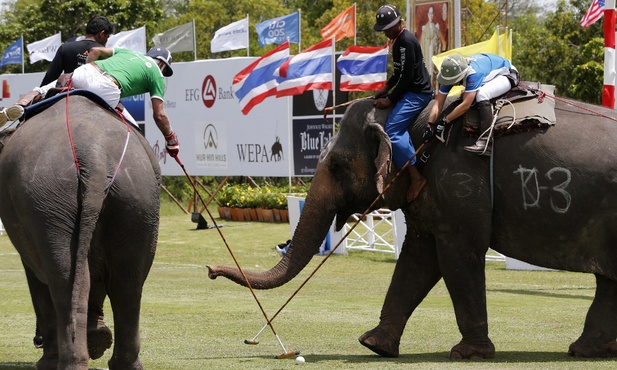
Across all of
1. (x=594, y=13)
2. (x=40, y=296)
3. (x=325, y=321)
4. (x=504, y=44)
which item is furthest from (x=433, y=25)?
(x=40, y=296)

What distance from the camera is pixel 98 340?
930 centimetres

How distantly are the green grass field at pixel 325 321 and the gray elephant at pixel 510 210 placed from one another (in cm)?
40

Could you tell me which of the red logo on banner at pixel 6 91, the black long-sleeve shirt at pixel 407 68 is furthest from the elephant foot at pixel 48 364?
the red logo on banner at pixel 6 91

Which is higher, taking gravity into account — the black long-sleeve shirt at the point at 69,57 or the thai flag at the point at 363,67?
the black long-sleeve shirt at the point at 69,57

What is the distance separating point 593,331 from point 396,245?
41.9 feet

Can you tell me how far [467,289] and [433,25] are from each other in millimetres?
16407

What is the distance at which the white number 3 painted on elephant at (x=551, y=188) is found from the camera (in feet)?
36.0

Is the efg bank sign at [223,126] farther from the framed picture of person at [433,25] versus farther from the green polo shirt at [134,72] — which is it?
the green polo shirt at [134,72]

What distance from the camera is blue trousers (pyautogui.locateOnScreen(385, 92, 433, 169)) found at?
11391 mm

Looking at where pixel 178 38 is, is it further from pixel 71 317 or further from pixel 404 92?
pixel 71 317

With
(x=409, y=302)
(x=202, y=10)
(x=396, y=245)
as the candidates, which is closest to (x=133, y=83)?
(x=409, y=302)

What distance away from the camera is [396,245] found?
23.9m

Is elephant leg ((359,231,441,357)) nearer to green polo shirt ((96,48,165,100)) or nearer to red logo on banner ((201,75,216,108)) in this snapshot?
green polo shirt ((96,48,165,100))

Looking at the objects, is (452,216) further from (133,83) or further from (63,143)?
(63,143)
